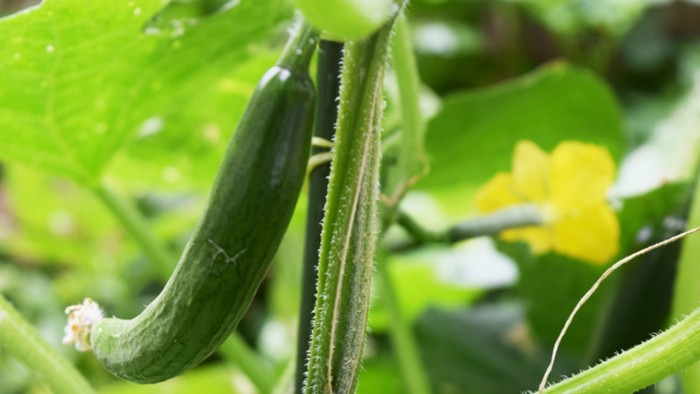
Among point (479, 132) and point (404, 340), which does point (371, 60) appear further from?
point (479, 132)

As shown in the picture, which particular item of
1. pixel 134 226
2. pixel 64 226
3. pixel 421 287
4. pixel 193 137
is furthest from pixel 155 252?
pixel 64 226

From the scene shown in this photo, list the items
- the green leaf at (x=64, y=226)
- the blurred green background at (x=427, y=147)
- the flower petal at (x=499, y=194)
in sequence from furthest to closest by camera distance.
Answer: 1. the green leaf at (x=64, y=226)
2. the flower petal at (x=499, y=194)
3. the blurred green background at (x=427, y=147)

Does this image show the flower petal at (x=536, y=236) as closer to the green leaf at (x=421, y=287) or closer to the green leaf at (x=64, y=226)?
the green leaf at (x=421, y=287)

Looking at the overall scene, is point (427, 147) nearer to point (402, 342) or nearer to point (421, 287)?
point (402, 342)

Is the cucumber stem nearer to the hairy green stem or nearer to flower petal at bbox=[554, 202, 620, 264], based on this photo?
the hairy green stem

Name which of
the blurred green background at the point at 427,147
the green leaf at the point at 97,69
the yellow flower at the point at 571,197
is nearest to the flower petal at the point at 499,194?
the yellow flower at the point at 571,197
